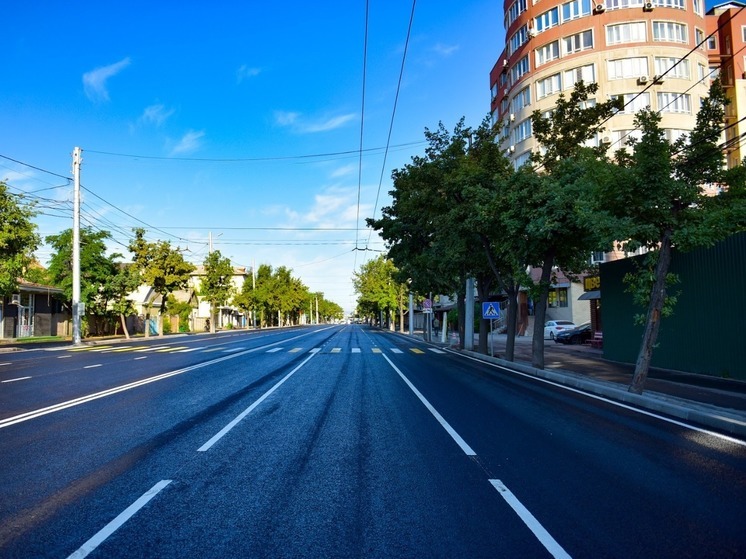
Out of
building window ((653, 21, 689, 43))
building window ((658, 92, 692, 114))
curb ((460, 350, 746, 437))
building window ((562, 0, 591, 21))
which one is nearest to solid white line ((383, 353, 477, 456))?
curb ((460, 350, 746, 437))

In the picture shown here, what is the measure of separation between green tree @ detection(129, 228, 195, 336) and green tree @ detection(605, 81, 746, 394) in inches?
1704

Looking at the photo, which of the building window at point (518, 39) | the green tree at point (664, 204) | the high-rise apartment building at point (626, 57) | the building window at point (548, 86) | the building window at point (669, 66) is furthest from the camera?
the building window at point (518, 39)

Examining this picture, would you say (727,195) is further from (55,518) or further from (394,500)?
(55,518)

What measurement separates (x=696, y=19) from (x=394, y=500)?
176ft

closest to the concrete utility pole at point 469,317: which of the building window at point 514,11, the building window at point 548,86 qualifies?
the building window at point 548,86

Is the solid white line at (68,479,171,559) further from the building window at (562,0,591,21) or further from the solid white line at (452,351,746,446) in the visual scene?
the building window at (562,0,591,21)

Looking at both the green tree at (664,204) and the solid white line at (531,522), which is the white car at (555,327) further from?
the solid white line at (531,522)

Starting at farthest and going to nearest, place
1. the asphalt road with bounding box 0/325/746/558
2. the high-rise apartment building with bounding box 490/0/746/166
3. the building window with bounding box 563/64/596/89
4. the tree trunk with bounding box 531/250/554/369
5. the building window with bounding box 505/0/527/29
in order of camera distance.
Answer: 1. the building window with bounding box 505/0/527/29
2. the building window with bounding box 563/64/596/89
3. the high-rise apartment building with bounding box 490/0/746/166
4. the tree trunk with bounding box 531/250/554/369
5. the asphalt road with bounding box 0/325/746/558

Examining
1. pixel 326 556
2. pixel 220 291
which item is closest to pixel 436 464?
pixel 326 556

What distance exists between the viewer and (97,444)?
6.73m

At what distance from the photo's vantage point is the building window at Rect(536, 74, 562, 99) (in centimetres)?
4516

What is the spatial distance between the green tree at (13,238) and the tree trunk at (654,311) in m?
29.1

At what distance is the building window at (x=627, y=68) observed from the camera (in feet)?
140

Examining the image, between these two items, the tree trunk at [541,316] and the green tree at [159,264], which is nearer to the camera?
the tree trunk at [541,316]
